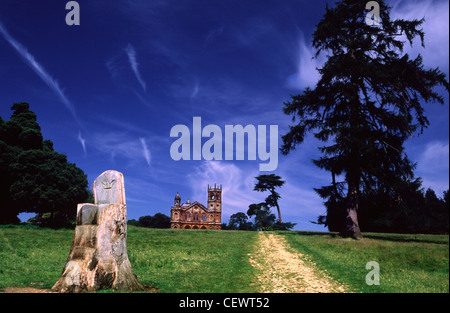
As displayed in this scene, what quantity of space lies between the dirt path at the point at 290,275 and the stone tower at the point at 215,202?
349ft

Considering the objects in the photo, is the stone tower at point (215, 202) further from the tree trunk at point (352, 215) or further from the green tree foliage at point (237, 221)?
the tree trunk at point (352, 215)

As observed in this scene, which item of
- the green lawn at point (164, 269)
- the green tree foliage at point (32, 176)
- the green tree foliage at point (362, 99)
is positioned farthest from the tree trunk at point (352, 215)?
the green tree foliage at point (32, 176)

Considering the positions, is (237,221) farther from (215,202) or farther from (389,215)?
(389,215)

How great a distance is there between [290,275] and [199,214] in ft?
366

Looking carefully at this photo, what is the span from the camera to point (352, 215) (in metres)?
21.6

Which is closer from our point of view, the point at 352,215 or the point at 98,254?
the point at 98,254

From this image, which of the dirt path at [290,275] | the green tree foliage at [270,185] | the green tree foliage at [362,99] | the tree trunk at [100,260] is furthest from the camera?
the green tree foliage at [270,185]

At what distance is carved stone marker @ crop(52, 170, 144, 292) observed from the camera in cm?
715

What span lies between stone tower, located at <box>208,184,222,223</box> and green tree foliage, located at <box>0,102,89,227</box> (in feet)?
284

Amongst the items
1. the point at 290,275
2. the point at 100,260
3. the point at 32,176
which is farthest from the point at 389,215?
the point at 32,176

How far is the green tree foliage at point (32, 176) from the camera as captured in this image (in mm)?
29517

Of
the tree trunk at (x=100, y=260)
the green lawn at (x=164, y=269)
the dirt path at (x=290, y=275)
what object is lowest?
the dirt path at (x=290, y=275)
